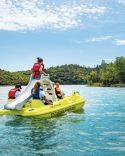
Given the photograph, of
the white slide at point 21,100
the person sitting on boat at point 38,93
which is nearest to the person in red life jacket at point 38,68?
the white slide at point 21,100

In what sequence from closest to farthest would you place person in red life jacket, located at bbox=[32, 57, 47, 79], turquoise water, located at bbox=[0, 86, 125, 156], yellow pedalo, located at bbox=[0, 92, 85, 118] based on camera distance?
turquoise water, located at bbox=[0, 86, 125, 156], yellow pedalo, located at bbox=[0, 92, 85, 118], person in red life jacket, located at bbox=[32, 57, 47, 79]

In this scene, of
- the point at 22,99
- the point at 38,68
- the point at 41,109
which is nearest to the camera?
the point at 41,109

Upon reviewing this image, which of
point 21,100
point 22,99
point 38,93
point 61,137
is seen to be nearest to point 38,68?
point 38,93

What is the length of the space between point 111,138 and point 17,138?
3.65 m

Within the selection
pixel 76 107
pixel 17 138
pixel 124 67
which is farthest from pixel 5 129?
pixel 124 67

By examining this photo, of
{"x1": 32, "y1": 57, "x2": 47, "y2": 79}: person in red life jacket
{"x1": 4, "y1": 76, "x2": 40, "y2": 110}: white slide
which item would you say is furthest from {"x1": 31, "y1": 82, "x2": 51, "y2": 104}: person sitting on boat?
{"x1": 32, "y1": 57, "x2": 47, "y2": 79}: person in red life jacket

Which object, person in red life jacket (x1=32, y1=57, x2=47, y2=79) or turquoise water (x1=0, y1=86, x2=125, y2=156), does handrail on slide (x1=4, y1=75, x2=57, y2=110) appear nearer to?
person in red life jacket (x1=32, y1=57, x2=47, y2=79)

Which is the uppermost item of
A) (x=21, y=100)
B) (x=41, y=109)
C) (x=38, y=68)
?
(x=38, y=68)

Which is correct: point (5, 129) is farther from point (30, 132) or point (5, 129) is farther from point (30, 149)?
point (30, 149)

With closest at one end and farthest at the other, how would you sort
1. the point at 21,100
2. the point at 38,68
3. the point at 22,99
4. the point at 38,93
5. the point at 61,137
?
the point at 61,137
the point at 21,100
the point at 22,99
the point at 38,93
the point at 38,68

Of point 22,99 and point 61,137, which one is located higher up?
point 22,99

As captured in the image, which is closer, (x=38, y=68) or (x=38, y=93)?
(x=38, y=93)

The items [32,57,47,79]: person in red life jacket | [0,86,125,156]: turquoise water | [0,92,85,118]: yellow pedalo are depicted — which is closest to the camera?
[0,86,125,156]: turquoise water

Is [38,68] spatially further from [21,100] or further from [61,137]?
[61,137]
